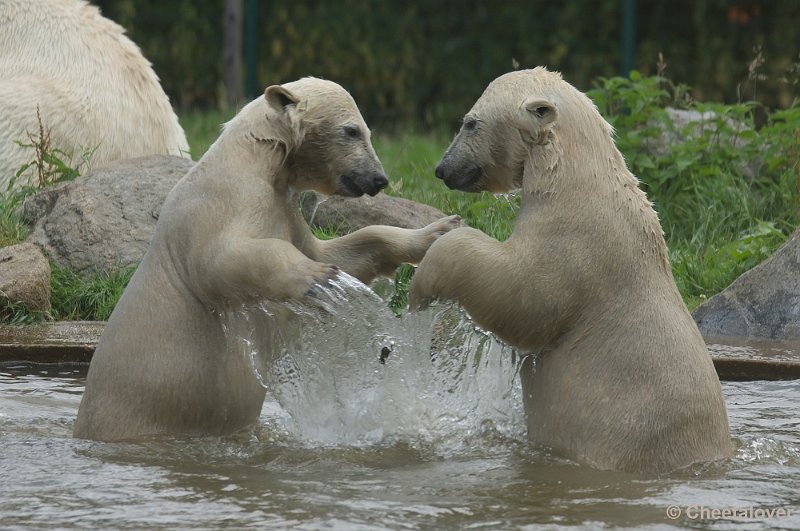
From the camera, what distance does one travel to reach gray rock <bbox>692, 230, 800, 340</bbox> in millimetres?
6066

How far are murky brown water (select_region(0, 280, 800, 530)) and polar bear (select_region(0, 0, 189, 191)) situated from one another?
7.73 ft

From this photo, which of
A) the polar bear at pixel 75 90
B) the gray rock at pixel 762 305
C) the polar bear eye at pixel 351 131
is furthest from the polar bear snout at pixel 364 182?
the polar bear at pixel 75 90

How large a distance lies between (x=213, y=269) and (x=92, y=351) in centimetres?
163

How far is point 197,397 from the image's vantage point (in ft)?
14.3

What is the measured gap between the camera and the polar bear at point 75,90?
24.0 ft

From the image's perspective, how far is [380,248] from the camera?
470 cm

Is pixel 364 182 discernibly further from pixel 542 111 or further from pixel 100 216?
pixel 100 216

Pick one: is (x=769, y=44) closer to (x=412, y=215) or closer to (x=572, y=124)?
(x=412, y=215)

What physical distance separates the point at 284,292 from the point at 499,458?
0.84 m

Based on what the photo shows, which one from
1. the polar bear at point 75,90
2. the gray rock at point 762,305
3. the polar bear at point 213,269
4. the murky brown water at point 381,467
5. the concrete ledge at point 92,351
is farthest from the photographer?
the polar bear at point 75,90

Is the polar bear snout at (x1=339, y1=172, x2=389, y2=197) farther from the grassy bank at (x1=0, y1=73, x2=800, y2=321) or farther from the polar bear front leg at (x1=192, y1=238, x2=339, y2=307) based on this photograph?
the grassy bank at (x1=0, y1=73, x2=800, y2=321)

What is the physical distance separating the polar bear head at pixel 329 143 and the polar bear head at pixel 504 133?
9.6 inches

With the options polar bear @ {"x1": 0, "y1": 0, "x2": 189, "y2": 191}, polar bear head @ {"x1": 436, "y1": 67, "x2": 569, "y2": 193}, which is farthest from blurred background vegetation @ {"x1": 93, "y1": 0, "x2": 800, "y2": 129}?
polar bear head @ {"x1": 436, "y1": 67, "x2": 569, "y2": 193}

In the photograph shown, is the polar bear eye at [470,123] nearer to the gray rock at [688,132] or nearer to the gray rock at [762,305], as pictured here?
the gray rock at [762,305]
